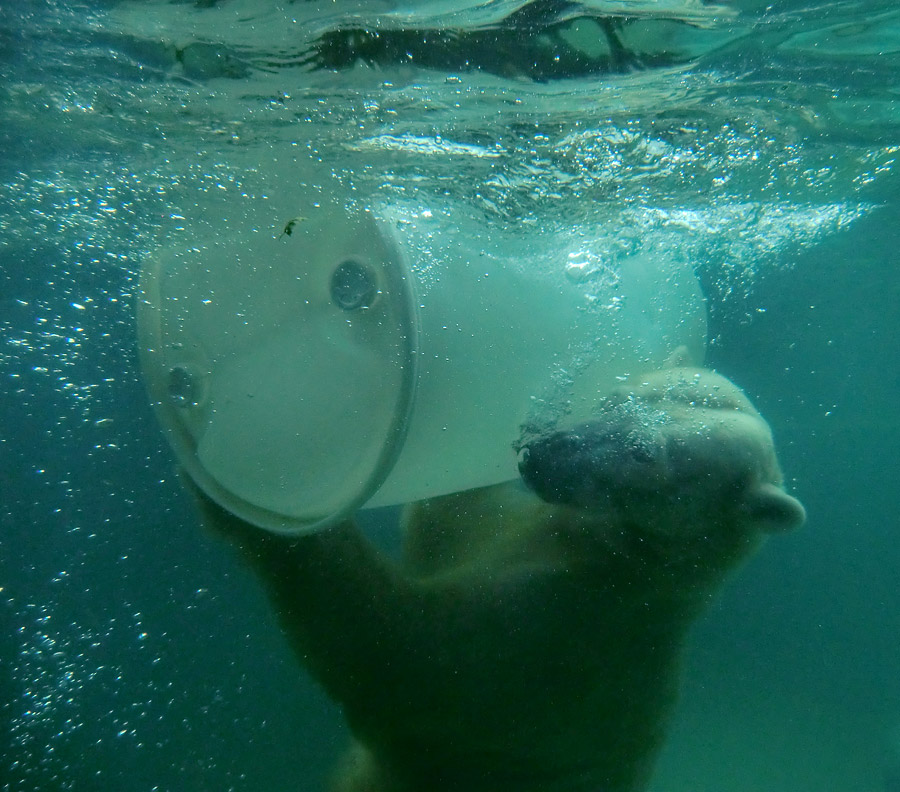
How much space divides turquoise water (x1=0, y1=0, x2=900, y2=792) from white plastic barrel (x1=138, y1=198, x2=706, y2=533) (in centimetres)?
52

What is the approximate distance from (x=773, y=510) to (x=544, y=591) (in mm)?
928

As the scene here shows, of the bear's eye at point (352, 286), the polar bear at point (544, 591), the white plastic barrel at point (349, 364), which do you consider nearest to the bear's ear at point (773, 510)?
the polar bear at point (544, 591)

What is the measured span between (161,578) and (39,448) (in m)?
3.63

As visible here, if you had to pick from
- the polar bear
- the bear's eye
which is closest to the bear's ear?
the polar bear

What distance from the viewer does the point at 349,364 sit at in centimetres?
233

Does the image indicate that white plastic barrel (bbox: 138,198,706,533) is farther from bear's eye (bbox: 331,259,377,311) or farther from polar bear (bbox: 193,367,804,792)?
polar bear (bbox: 193,367,804,792)

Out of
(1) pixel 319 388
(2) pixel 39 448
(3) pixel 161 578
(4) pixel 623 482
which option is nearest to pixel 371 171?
(1) pixel 319 388

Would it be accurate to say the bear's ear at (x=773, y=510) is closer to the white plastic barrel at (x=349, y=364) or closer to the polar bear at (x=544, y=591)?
the polar bear at (x=544, y=591)

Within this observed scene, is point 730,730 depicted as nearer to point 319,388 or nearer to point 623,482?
point 623,482

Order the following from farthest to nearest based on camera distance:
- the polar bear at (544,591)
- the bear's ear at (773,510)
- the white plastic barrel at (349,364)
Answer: the polar bear at (544,591) → the bear's ear at (773,510) → the white plastic barrel at (349,364)

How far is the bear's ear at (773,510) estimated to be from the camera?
2.42 meters

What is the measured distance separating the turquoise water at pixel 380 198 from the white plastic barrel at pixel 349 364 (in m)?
0.52

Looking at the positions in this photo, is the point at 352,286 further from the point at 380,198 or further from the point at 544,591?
the point at 380,198

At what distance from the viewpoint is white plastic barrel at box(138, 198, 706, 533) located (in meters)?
2.22
